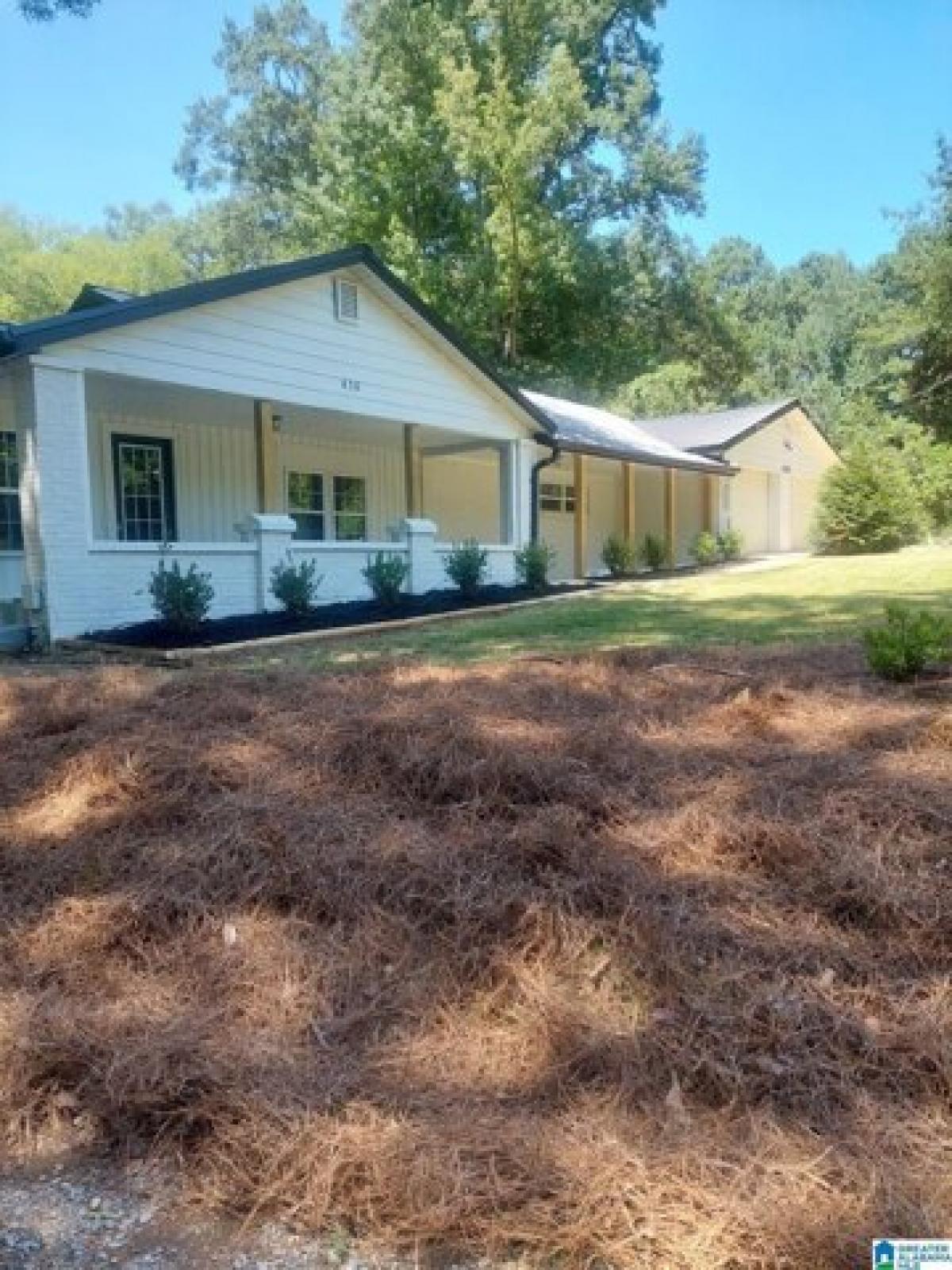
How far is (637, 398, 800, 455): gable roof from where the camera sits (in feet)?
79.8

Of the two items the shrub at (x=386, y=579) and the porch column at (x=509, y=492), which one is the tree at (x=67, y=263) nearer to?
the porch column at (x=509, y=492)

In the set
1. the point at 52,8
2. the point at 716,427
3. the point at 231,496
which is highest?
the point at 52,8

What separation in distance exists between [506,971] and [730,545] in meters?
21.9

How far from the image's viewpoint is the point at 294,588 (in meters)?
11.5

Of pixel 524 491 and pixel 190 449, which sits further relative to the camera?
pixel 524 491

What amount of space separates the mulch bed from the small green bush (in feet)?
30.0

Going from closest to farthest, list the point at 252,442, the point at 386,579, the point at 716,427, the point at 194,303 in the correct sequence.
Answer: the point at 194,303 → the point at 386,579 → the point at 252,442 → the point at 716,427

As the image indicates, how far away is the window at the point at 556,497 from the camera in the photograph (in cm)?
2089

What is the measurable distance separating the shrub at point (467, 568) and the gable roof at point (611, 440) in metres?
3.70

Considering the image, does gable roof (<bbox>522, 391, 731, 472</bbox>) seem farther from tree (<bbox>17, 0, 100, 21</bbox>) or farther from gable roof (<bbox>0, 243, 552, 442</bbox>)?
tree (<bbox>17, 0, 100, 21</bbox>)

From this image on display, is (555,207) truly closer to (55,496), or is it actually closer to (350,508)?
(350,508)

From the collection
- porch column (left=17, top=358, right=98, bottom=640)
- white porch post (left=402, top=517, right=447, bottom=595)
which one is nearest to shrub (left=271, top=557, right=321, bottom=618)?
porch column (left=17, top=358, right=98, bottom=640)

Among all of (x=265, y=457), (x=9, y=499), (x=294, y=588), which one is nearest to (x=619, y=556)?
(x=265, y=457)

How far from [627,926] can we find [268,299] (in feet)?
36.9
